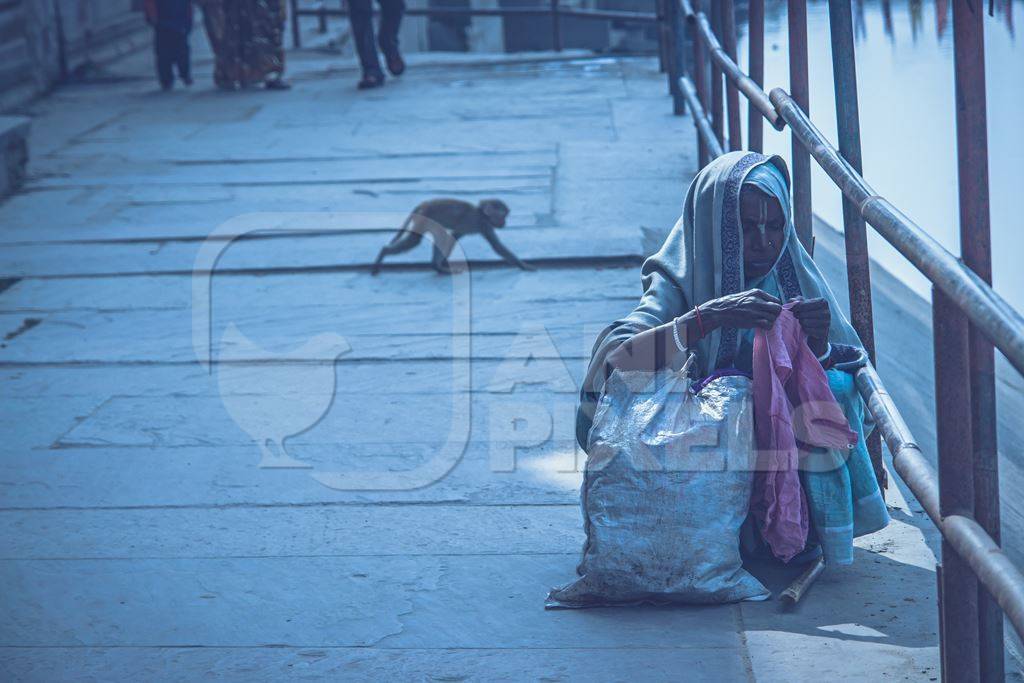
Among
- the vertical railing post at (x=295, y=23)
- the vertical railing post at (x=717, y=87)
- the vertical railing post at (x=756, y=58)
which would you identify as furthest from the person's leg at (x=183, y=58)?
the vertical railing post at (x=756, y=58)

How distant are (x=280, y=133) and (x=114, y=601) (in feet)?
21.6

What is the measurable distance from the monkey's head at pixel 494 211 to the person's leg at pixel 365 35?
5.24 m

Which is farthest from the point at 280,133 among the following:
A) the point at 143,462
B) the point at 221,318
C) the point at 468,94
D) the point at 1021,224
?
the point at 143,462

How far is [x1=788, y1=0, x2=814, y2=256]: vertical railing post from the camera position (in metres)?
3.50

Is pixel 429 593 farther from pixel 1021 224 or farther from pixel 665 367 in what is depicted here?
pixel 1021 224

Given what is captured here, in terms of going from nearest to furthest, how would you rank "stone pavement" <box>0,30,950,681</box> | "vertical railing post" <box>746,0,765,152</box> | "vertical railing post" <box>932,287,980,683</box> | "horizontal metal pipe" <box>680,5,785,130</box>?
"vertical railing post" <box>932,287,980,683</box> < "stone pavement" <box>0,30,950,681</box> < "horizontal metal pipe" <box>680,5,785,130</box> < "vertical railing post" <box>746,0,765,152</box>

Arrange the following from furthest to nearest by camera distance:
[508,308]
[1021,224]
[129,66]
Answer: [129,66]
[1021,224]
[508,308]

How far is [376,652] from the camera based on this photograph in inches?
104

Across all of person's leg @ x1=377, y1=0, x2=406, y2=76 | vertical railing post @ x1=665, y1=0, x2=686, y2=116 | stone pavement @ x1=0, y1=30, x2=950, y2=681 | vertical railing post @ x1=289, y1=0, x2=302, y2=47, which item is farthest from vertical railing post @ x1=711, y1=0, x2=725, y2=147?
vertical railing post @ x1=289, y1=0, x2=302, y2=47

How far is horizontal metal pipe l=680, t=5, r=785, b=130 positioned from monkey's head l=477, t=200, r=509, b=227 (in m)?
1.11

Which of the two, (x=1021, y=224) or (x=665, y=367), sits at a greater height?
(x=665, y=367)

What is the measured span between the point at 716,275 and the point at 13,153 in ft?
19.1

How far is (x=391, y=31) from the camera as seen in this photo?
36.5 feet

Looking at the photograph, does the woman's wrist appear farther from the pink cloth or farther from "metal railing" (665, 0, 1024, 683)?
"metal railing" (665, 0, 1024, 683)
